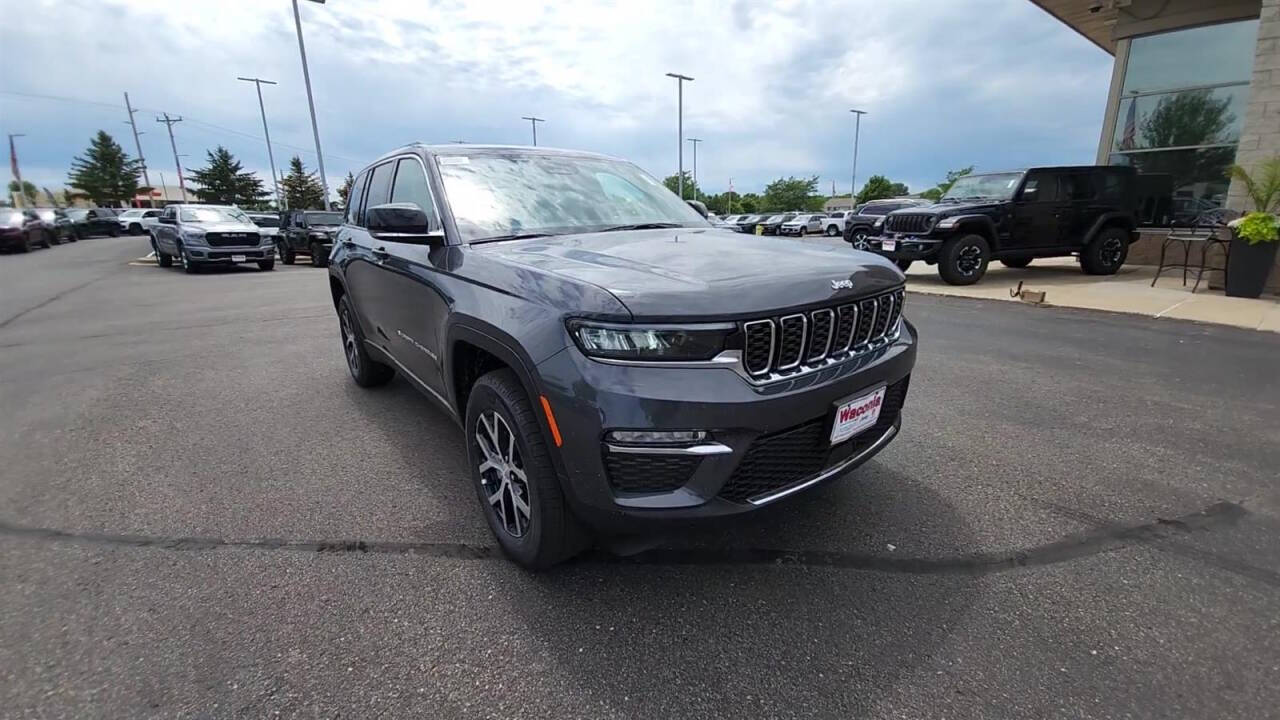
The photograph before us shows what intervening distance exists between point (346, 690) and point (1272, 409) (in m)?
5.74

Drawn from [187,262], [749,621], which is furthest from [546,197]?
[187,262]

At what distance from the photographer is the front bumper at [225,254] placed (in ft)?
49.7

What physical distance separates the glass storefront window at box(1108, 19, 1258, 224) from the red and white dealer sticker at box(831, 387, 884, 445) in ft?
45.3

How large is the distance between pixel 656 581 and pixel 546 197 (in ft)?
6.43

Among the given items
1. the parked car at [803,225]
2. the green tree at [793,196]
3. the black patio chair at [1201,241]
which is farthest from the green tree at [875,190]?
the black patio chair at [1201,241]

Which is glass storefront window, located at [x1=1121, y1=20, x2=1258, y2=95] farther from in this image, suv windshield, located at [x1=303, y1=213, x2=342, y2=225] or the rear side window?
suv windshield, located at [x1=303, y1=213, x2=342, y2=225]

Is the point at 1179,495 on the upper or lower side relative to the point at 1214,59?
lower

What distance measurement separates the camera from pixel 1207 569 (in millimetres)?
2414

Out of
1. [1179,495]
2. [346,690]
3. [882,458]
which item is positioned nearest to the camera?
[346,690]

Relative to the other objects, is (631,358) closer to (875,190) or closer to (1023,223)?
(1023,223)

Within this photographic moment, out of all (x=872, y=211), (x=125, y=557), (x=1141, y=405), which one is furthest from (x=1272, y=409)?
(x=872, y=211)

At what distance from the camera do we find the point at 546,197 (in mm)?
Answer: 3184

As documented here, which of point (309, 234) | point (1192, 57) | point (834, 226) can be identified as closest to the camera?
point (1192, 57)

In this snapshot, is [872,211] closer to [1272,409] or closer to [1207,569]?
[1272,409]
